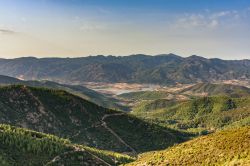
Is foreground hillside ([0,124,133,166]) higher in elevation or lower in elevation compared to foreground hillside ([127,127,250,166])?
lower

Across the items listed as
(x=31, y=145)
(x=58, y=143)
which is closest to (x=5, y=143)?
(x=31, y=145)

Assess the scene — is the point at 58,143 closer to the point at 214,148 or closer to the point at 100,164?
the point at 100,164

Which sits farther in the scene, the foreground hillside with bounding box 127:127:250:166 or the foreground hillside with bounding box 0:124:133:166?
the foreground hillside with bounding box 0:124:133:166

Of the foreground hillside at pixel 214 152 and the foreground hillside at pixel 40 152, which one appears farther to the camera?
the foreground hillside at pixel 40 152

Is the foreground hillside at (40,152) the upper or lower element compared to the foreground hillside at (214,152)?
lower
